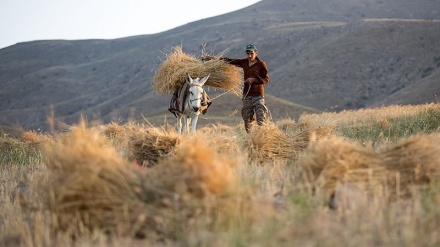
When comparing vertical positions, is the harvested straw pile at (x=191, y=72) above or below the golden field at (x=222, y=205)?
above

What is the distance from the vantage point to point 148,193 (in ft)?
13.8

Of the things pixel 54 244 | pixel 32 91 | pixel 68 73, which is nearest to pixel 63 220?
pixel 54 244

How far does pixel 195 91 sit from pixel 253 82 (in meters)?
1.43

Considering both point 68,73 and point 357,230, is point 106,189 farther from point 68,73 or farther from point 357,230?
point 68,73

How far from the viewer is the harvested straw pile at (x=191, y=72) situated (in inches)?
468

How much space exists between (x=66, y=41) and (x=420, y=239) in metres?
188

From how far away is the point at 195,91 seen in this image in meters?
11.4

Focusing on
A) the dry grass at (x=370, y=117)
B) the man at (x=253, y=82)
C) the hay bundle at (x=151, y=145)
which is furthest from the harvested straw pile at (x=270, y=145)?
the dry grass at (x=370, y=117)

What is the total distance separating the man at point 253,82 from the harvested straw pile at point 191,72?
0.83 ft

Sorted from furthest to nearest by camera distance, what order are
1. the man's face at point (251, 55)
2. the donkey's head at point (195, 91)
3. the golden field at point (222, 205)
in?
the man's face at point (251, 55) → the donkey's head at point (195, 91) → the golden field at point (222, 205)

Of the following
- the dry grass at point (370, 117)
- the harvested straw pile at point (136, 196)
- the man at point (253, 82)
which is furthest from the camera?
the dry grass at point (370, 117)

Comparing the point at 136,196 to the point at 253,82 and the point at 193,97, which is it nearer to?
the point at 193,97

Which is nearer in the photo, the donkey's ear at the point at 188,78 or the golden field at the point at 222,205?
the golden field at the point at 222,205

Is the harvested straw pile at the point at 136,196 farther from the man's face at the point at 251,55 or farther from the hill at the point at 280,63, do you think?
the hill at the point at 280,63
